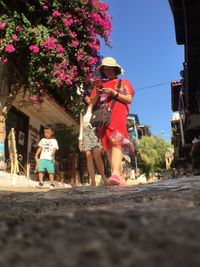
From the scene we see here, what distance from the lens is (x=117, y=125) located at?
18.5 feet

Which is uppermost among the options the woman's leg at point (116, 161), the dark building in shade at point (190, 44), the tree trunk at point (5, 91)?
the dark building in shade at point (190, 44)

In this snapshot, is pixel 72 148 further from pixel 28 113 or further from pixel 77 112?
pixel 77 112

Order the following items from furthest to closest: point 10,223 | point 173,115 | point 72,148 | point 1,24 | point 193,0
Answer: point 173,115
point 72,148
point 193,0
point 1,24
point 10,223

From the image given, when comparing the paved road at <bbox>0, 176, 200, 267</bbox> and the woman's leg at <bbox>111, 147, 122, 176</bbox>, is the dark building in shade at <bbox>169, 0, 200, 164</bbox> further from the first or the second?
the paved road at <bbox>0, 176, 200, 267</bbox>

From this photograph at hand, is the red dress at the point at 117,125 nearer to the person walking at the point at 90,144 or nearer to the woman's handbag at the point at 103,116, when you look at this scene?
the woman's handbag at the point at 103,116

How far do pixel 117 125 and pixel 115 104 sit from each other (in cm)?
29

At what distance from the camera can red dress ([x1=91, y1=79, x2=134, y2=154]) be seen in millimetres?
5551

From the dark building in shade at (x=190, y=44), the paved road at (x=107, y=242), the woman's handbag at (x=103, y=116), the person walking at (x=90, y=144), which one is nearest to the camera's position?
the paved road at (x=107, y=242)

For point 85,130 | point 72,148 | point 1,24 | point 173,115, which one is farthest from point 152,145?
point 85,130

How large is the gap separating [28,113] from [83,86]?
4.40 m

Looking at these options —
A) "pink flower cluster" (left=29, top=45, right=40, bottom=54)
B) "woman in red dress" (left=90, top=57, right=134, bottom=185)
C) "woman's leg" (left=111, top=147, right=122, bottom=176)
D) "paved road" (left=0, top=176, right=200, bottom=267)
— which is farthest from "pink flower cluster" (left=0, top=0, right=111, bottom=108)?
"paved road" (left=0, top=176, right=200, bottom=267)

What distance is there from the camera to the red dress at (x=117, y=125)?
5.55m

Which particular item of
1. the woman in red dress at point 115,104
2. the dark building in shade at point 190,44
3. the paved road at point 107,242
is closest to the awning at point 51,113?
the dark building in shade at point 190,44

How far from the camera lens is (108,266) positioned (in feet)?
2.90
